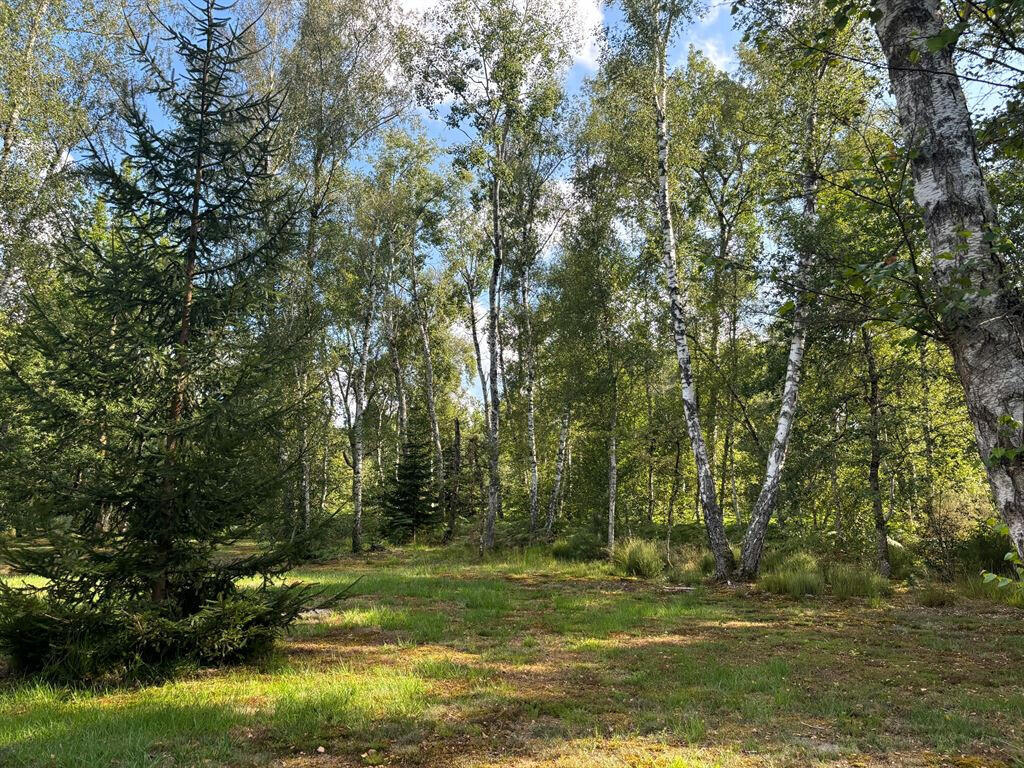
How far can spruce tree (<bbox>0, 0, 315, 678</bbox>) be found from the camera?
504 cm

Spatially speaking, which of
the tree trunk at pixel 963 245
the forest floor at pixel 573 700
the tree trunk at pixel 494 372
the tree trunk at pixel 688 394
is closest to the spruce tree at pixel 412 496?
the tree trunk at pixel 494 372

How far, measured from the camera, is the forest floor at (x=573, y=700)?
12.1 feet

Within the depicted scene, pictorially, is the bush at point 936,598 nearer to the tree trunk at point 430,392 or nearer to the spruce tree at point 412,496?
the spruce tree at point 412,496

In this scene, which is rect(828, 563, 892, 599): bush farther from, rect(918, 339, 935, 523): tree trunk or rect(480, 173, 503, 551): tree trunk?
rect(480, 173, 503, 551): tree trunk

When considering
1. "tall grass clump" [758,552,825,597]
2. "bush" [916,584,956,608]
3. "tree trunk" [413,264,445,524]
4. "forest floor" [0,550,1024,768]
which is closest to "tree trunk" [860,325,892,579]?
"tall grass clump" [758,552,825,597]

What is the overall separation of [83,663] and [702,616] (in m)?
7.93

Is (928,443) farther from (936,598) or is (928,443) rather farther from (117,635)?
(117,635)

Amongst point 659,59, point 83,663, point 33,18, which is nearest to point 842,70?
point 659,59

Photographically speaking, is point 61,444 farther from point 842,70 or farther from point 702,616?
point 842,70

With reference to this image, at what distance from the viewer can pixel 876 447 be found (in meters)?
11.1

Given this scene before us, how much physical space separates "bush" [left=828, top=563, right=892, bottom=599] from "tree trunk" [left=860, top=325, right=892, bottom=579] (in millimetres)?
1557

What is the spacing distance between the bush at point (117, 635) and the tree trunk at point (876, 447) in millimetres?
11456

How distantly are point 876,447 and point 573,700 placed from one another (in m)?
9.56

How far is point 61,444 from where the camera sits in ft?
16.6
